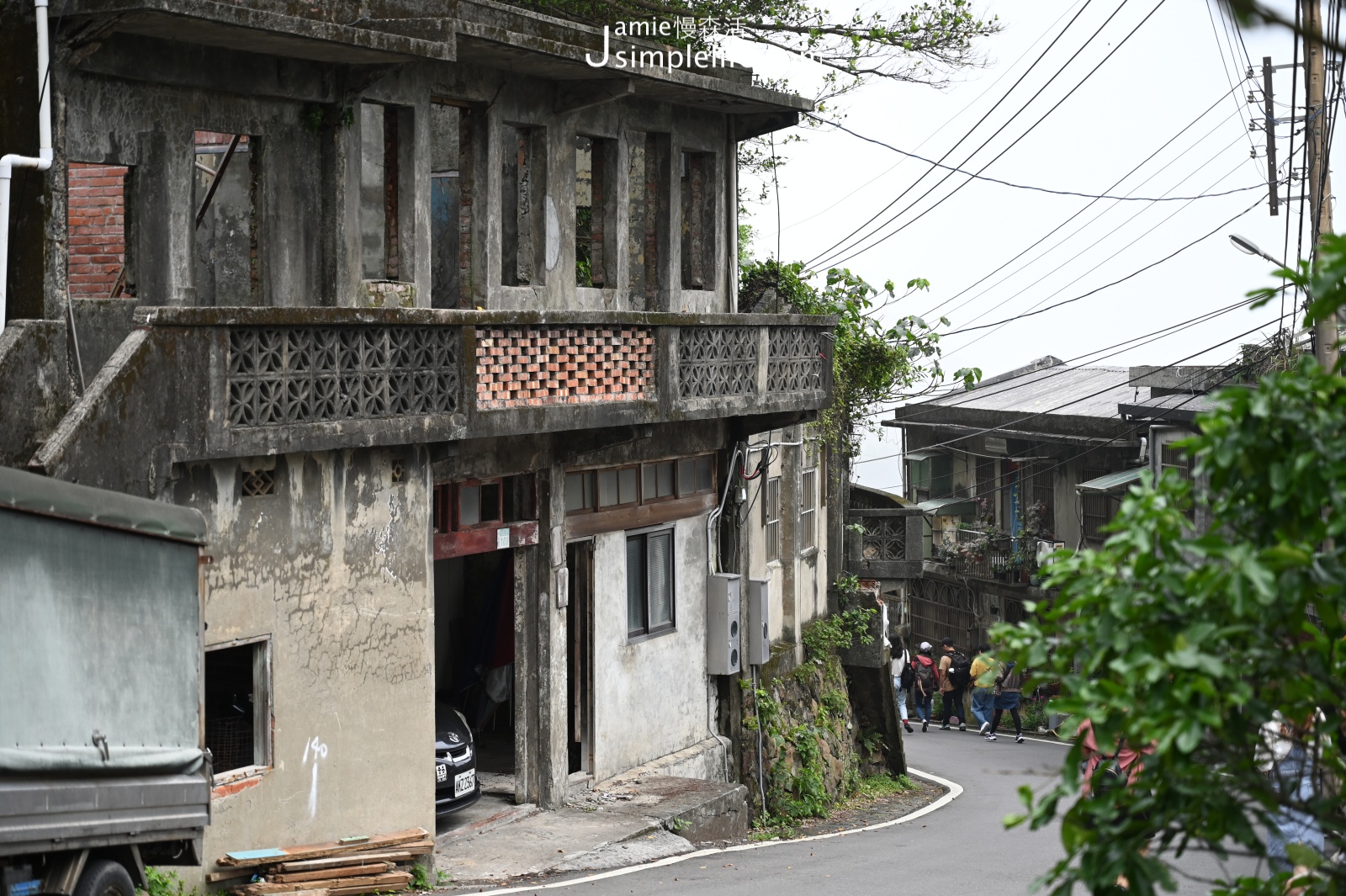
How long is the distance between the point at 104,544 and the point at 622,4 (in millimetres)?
15931

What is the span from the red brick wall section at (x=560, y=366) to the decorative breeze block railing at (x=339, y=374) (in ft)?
2.06

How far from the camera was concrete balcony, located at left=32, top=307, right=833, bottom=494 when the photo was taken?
416 inches

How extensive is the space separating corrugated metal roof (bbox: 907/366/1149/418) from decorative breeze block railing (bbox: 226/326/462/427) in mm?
24880

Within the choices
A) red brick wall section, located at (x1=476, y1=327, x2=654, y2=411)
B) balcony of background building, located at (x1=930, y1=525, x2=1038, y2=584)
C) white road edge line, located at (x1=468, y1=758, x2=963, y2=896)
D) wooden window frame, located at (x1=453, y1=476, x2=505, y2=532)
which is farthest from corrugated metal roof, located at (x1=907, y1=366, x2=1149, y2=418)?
wooden window frame, located at (x1=453, y1=476, x2=505, y2=532)

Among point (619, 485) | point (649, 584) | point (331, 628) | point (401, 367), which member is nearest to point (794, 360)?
point (619, 485)

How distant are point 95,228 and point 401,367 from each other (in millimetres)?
3730

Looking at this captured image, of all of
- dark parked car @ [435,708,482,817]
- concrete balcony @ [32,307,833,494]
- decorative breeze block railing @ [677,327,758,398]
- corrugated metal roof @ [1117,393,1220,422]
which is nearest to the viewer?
concrete balcony @ [32,307,833,494]

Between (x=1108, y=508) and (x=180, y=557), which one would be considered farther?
(x=1108, y=508)

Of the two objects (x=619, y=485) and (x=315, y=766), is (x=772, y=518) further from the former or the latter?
(x=315, y=766)

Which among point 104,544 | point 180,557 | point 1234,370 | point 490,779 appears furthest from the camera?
point 1234,370

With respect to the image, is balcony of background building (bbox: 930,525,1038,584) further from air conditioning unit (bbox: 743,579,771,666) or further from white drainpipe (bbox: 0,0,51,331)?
white drainpipe (bbox: 0,0,51,331)

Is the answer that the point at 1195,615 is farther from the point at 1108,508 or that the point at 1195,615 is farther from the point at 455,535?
the point at 1108,508

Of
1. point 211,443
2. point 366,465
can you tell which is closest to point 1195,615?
point 211,443

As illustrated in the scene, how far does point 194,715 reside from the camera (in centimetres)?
944
